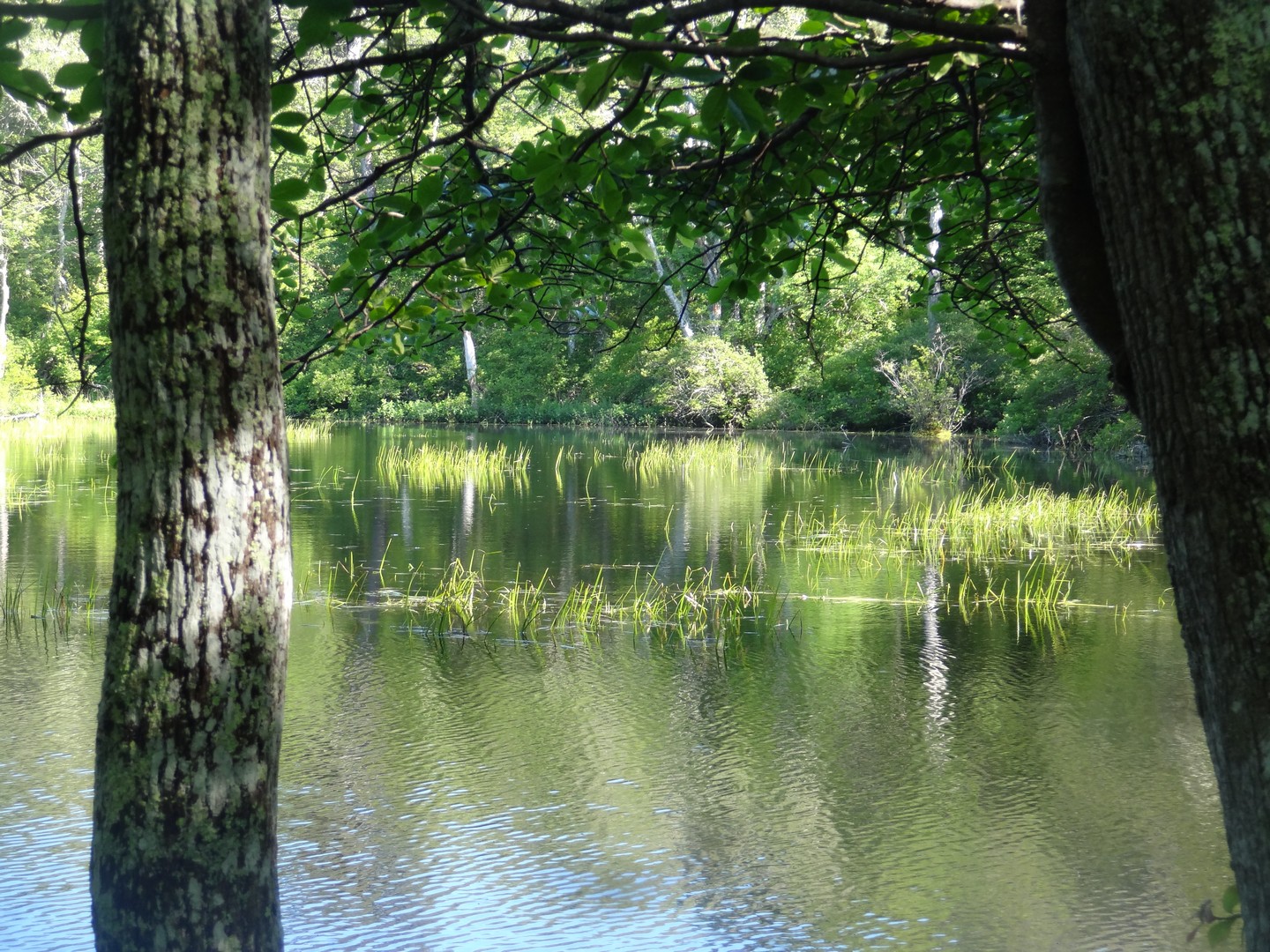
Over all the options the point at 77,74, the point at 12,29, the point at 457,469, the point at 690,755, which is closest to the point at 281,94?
the point at 77,74

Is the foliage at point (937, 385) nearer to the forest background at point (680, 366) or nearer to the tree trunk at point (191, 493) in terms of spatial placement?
the forest background at point (680, 366)

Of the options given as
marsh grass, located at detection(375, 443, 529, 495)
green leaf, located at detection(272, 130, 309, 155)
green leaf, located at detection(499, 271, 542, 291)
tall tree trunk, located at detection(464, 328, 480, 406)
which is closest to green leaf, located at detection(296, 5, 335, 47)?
green leaf, located at detection(272, 130, 309, 155)

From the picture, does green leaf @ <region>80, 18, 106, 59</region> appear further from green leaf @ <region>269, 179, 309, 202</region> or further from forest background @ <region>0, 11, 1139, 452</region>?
forest background @ <region>0, 11, 1139, 452</region>

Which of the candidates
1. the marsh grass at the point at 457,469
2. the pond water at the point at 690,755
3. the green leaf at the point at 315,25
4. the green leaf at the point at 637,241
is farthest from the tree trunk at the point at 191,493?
the marsh grass at the point at 457,469

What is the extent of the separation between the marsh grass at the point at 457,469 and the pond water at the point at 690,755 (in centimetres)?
616

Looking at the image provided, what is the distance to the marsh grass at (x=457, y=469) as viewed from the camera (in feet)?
62.3

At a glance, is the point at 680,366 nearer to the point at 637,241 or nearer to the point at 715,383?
the point at 715,383

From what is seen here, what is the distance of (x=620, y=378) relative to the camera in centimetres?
4300

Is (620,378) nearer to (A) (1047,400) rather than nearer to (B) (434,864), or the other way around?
(A) (1047,400)

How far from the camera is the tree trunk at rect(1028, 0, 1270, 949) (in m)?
1.44

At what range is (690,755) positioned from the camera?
663 centimetres

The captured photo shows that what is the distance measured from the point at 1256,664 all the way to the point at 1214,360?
1.17 feet

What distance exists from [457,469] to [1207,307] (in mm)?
19057

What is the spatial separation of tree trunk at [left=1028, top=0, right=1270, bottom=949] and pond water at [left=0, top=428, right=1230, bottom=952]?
11.1ft
